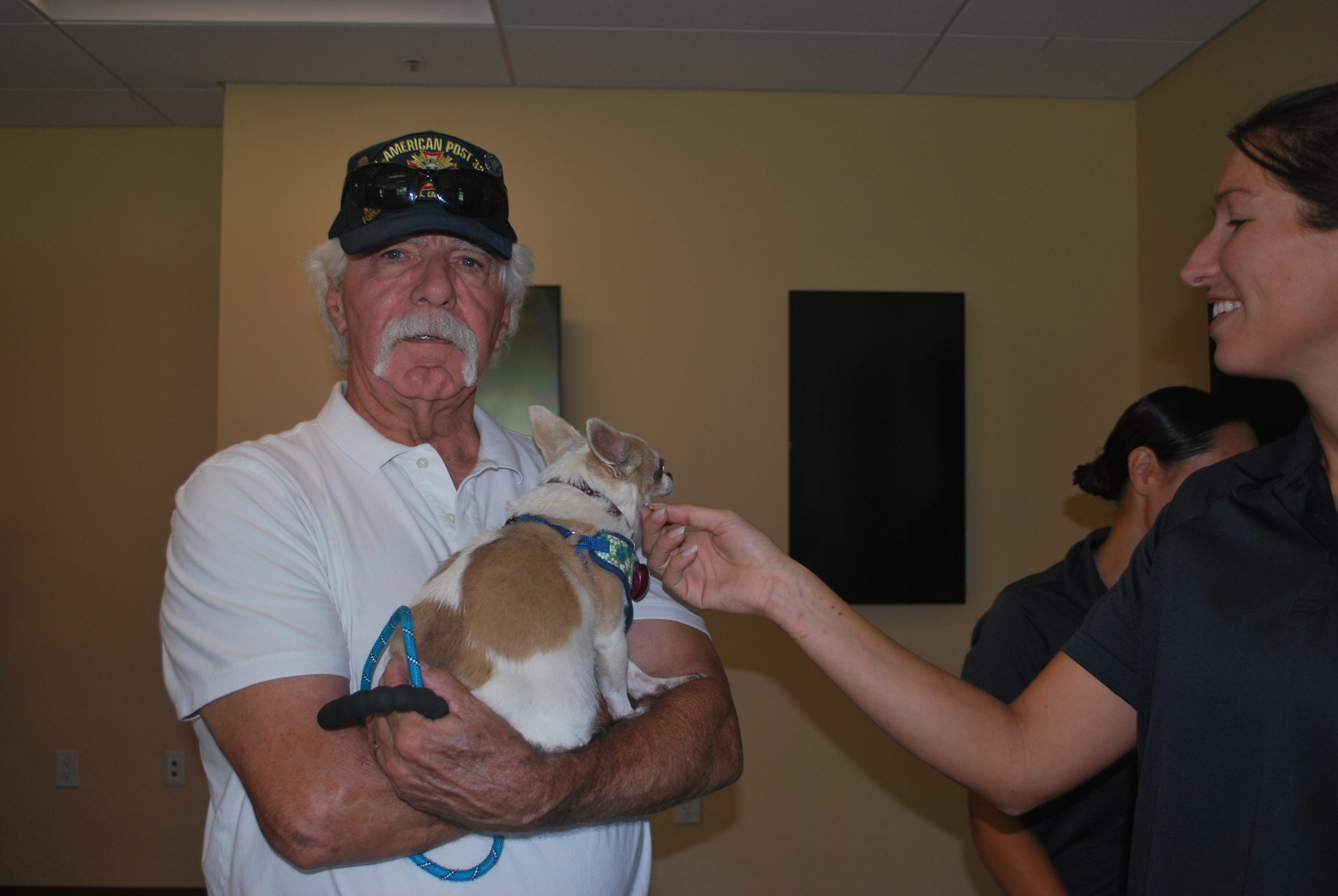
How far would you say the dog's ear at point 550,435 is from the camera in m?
1.94

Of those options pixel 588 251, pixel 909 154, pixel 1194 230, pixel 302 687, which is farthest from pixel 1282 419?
pixel 302 687

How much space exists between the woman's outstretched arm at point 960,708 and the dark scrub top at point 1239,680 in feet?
0.26

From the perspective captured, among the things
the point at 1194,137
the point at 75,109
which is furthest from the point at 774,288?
the point at 75,109

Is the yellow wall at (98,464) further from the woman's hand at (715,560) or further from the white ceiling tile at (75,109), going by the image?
the woman's hand at (715,560)

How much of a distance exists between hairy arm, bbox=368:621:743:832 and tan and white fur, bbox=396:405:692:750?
2.4 inches

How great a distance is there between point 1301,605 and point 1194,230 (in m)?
3.37

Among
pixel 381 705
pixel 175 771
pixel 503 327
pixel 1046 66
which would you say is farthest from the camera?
pixel 175 771

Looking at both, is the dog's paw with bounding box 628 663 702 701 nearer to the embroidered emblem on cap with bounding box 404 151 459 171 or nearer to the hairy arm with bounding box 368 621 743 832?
the hairy arm with bounding box 368 621 743 832

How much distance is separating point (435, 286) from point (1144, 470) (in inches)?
74.6

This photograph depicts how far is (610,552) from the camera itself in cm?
160

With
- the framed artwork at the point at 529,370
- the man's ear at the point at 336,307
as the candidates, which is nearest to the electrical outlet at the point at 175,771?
the framed artwork at the point at 529,370

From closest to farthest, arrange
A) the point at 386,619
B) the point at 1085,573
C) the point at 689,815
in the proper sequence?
the point at 386,619
the point at 1085,573
the point at 689,815

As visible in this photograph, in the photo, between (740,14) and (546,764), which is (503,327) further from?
(740,14)

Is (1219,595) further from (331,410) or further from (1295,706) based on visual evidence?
(331,410)
